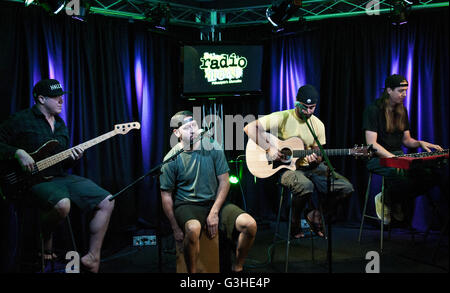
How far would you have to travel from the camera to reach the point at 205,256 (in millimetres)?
3539

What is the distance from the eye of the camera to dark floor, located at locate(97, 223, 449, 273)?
4117mm

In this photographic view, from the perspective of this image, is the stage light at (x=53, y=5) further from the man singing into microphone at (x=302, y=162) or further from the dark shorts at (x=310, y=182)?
the dark shorts at (x=310, y=182)

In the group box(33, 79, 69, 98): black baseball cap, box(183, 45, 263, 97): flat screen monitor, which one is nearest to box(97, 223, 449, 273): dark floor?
box(33, 79, 69, 98): black baseball cap

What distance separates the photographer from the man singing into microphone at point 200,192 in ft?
11.6

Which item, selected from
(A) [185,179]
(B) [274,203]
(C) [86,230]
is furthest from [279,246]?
(C) [86,230]

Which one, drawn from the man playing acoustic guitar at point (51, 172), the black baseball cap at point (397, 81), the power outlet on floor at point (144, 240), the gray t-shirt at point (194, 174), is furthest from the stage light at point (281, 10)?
the power outlet on floor at point (144, 240)

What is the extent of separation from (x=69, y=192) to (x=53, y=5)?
82.0 inches

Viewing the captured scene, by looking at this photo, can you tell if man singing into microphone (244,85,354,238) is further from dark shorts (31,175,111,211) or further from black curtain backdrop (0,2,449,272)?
dark shorts (31,175,111,211)

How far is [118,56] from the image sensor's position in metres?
5.42

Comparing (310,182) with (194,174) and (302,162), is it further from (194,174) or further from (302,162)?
(194,174)

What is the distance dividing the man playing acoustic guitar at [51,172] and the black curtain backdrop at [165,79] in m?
0.59

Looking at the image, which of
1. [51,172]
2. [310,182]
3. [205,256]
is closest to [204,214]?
[205,256]

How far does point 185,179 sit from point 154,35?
2.95 metres

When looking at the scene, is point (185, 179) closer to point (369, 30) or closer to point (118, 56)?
point (118, 56)
